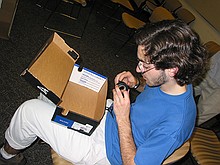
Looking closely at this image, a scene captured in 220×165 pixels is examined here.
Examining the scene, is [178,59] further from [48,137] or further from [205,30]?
[205,30]

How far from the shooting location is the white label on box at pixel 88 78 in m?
1.55

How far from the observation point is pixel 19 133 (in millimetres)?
1353

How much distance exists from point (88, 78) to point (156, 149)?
2.31ft

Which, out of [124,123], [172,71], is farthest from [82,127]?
[172,71]

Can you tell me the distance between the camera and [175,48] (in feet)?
3.57

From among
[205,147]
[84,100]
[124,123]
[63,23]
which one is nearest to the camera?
[124,123]

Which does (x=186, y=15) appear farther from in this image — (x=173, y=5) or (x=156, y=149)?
(x=156, y=149)

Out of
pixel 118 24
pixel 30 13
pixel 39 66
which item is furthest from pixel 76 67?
pixel 118 24

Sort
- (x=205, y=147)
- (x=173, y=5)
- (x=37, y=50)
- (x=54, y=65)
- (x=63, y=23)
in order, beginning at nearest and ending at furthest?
(x=54, y=65), (x=205, y=147), (x=37, y=50), (x=63, y=23), (x=173, y=5)

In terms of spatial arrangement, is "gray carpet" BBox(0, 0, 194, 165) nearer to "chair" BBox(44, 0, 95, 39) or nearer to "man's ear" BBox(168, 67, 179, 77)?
"chair" BBox(44, 0, 95, 39)

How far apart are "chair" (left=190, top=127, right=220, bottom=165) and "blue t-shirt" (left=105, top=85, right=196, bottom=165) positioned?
0.63 metres

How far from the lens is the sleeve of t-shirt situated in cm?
104

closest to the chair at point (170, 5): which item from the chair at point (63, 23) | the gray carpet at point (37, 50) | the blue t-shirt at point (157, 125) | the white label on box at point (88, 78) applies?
the gray carpet at point (37, 50)

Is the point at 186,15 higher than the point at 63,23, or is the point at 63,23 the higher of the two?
the point at 186,15
